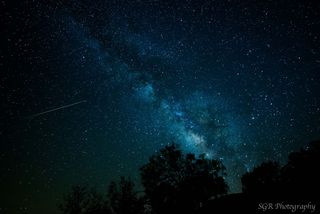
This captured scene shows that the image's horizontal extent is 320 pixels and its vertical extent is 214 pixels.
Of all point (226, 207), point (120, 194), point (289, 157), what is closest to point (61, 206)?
point (120, 194)

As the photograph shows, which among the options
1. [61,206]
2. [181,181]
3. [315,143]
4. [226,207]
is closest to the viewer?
[226,207]

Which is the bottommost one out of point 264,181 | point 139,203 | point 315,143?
→ point 139,203

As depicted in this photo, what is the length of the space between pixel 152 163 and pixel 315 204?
23.8m

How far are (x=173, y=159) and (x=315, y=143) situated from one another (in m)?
21.1

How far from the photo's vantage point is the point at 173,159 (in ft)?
129

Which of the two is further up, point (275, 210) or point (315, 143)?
point (315, 143)

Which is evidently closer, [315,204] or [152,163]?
[315,204]

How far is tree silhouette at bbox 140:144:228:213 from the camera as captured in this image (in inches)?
1455

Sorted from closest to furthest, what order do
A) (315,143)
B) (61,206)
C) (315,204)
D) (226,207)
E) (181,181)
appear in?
(315,204)
(226,207)
(181,181)
(315,143)
(61,206)

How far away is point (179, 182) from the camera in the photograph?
38.0m

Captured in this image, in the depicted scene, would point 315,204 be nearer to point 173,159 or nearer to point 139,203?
point 173,159

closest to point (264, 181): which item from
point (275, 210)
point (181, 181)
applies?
point (181, 181)

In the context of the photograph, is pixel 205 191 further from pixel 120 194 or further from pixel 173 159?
pixel 120 194

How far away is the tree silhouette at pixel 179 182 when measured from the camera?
36969mm
